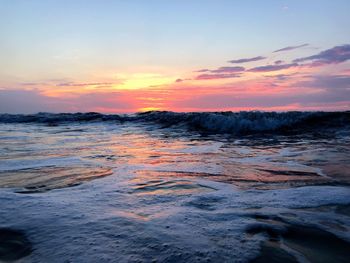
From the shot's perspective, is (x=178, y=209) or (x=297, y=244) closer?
(x=297, y=244)

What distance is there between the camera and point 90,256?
2.27 m

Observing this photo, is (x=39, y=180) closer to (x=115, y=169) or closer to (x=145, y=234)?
(x=115, y=169)

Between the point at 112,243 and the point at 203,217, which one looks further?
the point at 203,217

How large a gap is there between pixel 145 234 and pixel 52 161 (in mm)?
4121

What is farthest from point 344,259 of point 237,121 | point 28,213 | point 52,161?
point 237,121

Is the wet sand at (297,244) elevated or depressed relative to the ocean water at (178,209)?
depressed

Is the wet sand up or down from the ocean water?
down

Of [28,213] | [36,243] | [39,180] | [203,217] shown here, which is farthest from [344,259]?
[39,180]

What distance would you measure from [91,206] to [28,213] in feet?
1.85

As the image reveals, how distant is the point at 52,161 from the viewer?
6227 mm

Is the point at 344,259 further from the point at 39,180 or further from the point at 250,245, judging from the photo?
the point at 39,180

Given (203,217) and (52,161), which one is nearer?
(203,217)

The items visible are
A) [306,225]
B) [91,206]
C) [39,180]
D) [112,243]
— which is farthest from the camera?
[39,180]

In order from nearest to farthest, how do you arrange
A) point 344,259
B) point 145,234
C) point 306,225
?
point 344,259 → point 145,234 → point 306,225
